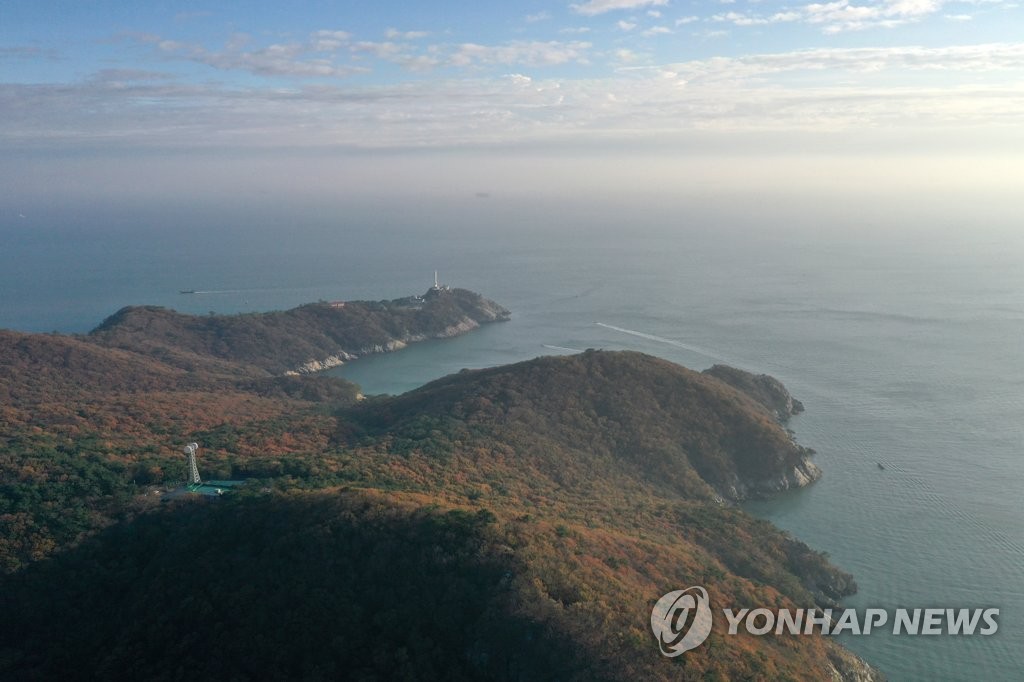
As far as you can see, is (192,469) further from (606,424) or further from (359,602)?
(606,424)

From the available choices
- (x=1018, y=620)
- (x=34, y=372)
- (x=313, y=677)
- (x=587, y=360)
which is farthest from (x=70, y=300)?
(x=1018, y=620)

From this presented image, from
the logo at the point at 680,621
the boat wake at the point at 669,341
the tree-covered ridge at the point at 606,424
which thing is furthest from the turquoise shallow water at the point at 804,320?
the logo at the point at 680,621

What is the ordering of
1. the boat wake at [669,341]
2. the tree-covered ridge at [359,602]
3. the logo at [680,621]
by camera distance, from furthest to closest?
the boat wake at [669,341], the logo at [680,621], the tree-covered ridge at [359,602]

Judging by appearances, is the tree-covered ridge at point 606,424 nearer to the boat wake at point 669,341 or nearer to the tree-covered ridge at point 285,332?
the boat wake at point 669,341

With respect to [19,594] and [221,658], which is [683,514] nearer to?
[221,658]

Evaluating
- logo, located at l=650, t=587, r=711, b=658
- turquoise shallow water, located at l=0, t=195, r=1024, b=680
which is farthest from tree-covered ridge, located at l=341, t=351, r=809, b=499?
logo, located at l=650, t=587, r=711, b=658

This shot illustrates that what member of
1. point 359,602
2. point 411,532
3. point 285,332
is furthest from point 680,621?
point 285,332
